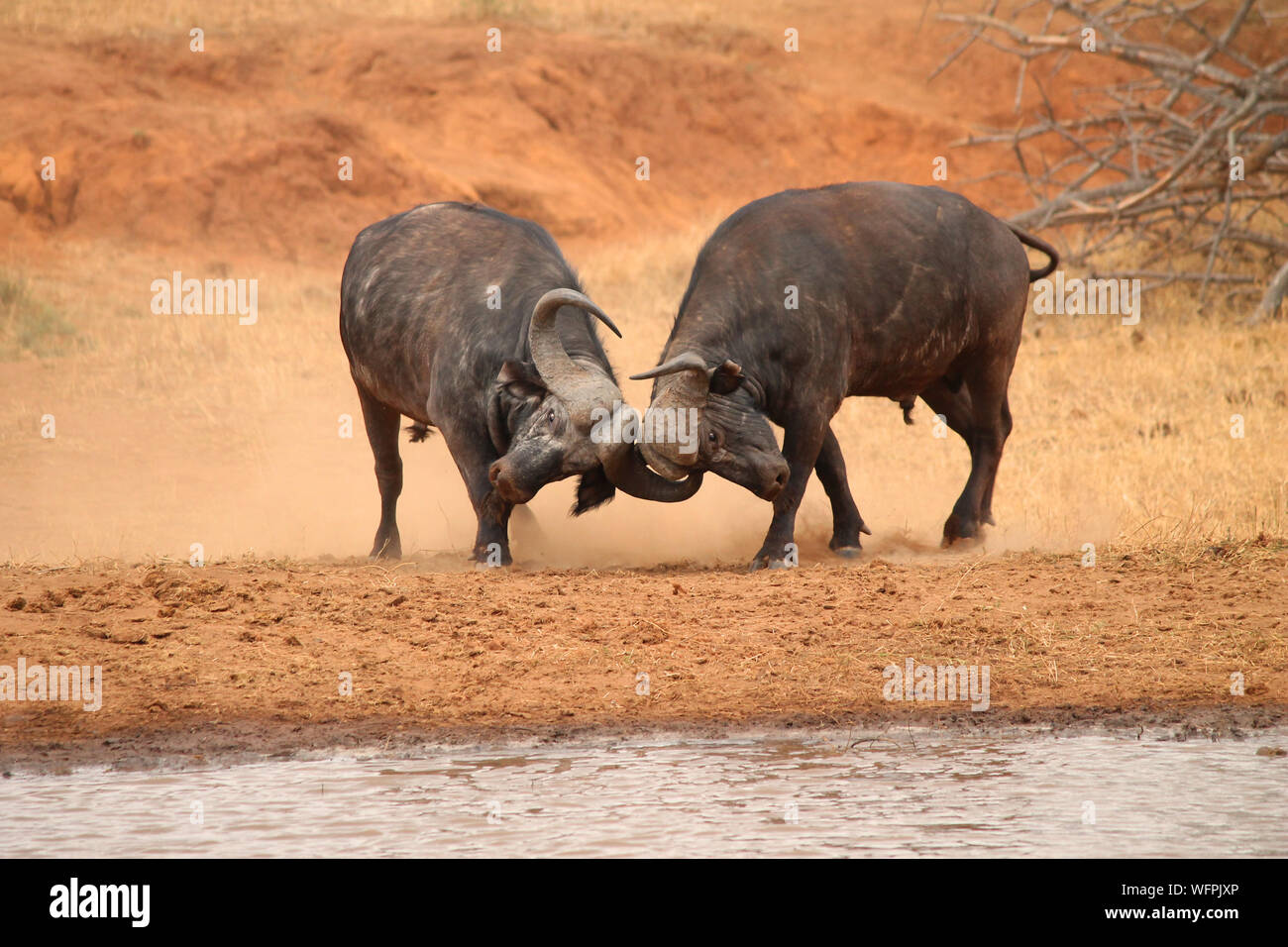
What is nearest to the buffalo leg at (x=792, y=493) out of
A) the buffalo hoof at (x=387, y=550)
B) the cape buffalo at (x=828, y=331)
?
the cape buffalo at (x=828, y=331)

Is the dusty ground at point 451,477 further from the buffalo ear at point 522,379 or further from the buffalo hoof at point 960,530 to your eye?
the buffalo ear at point 522,379

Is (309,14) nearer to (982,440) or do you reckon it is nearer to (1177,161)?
(1177,161)

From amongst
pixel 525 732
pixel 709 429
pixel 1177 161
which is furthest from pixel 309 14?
pixel 525 732

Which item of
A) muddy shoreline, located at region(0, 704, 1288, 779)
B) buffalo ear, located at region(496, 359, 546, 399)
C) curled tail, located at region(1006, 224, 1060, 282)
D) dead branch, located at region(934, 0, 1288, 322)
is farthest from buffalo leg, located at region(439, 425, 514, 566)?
dead branch, located at region(934, 0, 1288, 322)

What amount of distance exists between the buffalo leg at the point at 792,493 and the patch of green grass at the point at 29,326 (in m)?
9.26

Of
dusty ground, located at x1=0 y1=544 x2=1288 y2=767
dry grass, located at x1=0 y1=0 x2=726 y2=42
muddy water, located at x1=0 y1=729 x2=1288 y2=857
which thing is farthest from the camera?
dry grass, located at x1=0 y1=0 x2=726 y2=42

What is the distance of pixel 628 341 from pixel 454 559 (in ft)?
23.1

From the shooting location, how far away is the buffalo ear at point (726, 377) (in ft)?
26.4

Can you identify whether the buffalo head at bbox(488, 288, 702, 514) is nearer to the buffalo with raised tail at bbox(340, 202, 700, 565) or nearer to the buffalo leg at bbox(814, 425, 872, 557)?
the buffalo with raised tail at bbox(340, 202, 700, 565)

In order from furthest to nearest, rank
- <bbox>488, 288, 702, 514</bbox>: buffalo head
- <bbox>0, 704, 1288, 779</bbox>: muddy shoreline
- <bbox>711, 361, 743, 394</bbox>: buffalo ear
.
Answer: <bbox>711, 361, 743, 394</bbox>: buffalo ear → <bbox>488, 288, 702, 514</bbox>: buffalo head → <bbox>0, 704, 1288, 779</bbox>: muddy shoreline

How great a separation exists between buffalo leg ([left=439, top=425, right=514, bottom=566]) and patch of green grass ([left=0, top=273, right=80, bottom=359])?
322 inches

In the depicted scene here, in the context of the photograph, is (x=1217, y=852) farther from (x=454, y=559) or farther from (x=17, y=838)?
(x=454, y=559)

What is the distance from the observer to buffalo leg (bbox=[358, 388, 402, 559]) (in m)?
9.79

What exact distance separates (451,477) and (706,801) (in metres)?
6.84
